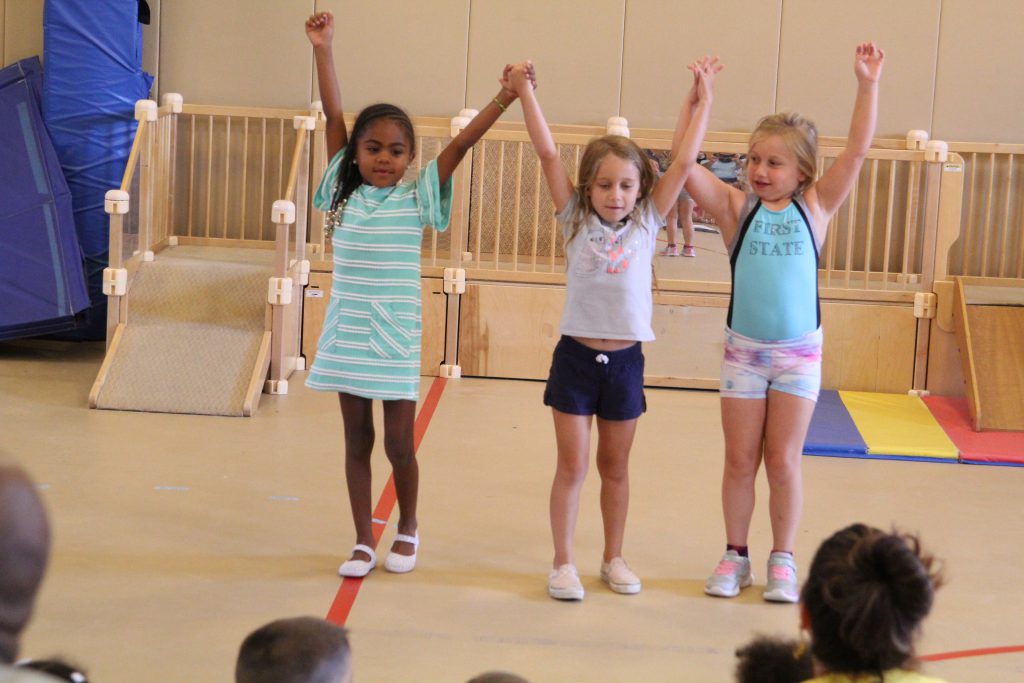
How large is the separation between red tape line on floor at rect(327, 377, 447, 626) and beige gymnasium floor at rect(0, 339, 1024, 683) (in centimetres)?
4

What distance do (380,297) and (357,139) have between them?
1.44ft

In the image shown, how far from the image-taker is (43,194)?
620 centimetres

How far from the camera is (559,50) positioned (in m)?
7.11

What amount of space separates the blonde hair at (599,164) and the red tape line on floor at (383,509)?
0.96 metres

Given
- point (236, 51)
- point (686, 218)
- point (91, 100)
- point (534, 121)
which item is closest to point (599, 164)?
point (534, 121)

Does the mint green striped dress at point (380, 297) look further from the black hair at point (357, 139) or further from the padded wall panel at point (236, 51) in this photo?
the padded wall panel at point (236, 51)

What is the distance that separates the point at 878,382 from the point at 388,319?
353 cm

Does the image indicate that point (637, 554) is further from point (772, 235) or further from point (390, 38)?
point (390, 38)

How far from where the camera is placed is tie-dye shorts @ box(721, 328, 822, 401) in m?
3.39

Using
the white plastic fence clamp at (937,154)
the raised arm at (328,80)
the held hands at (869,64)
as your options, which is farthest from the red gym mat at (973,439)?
the raised arm at (328,80)

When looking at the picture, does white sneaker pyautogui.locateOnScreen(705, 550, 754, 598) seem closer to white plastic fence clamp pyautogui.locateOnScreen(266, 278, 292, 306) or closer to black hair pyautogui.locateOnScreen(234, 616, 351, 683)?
black hair pyautogui.locateOnScreen(234, 616, 351, 683)

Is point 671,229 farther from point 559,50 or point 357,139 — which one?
point 357,139

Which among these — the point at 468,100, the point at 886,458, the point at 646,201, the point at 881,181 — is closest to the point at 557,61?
the point at 468,100

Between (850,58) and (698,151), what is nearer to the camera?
(698,151)
